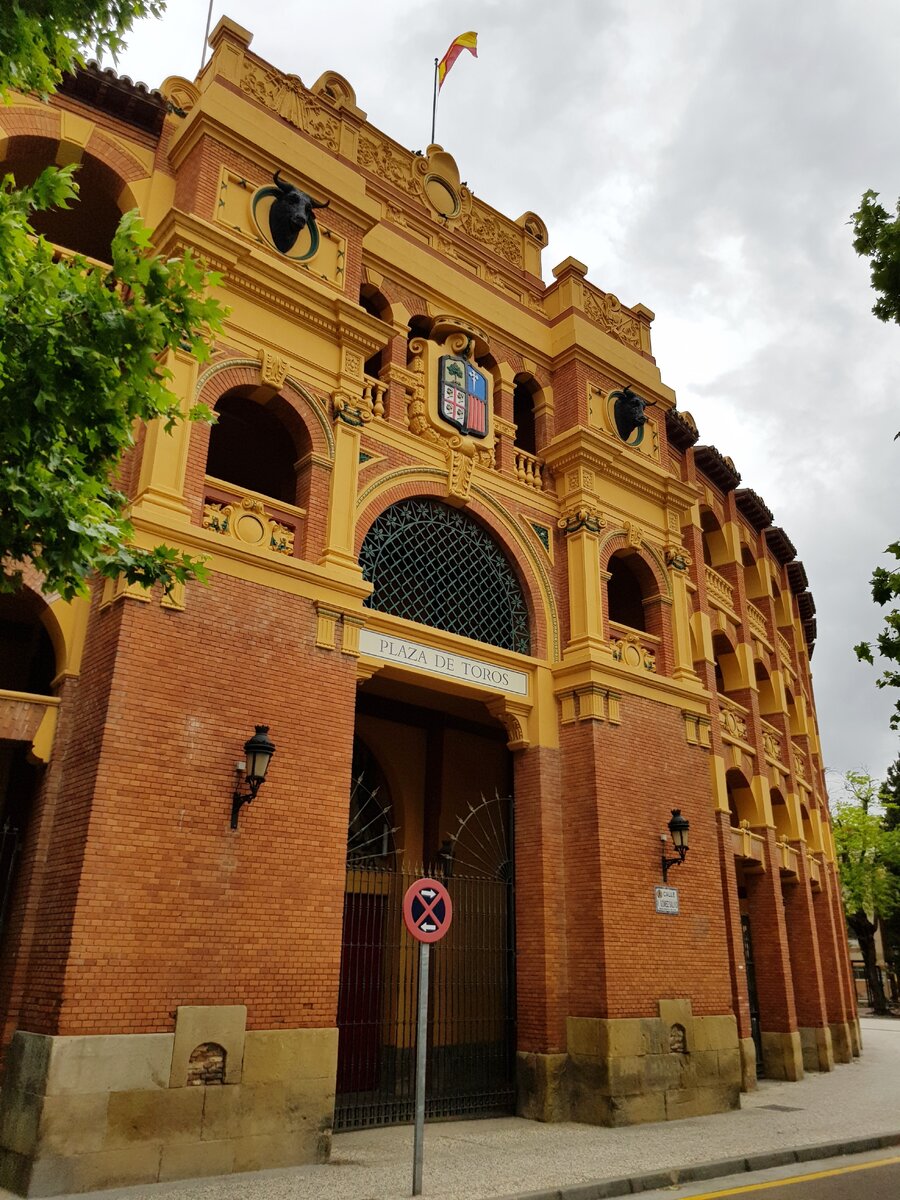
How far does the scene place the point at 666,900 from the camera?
1276cm

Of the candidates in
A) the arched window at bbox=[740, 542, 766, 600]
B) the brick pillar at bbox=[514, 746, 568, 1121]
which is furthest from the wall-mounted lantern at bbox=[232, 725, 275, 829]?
the arched window at bbox=[740, 542, 766, 600]

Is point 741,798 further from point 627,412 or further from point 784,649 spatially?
point 627,412

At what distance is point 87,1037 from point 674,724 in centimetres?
923

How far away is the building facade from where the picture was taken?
332 inches

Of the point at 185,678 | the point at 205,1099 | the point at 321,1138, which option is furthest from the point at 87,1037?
the point at 185,678

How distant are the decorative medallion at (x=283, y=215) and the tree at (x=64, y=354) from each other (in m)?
4.99

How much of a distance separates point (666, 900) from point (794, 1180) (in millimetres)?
4585

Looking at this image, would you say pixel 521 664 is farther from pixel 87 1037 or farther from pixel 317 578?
pixel 87 1037

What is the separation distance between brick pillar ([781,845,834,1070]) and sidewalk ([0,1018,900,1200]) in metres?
5.73

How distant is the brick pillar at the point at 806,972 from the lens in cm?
1873

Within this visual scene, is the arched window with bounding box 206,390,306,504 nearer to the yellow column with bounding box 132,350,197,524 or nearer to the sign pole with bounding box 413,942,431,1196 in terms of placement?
the yellow column with bounding box 132,350,197,524

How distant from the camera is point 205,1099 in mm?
8219

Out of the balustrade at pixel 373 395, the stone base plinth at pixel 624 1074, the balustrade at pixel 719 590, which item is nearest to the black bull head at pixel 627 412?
the balustrade at pixel 373 395

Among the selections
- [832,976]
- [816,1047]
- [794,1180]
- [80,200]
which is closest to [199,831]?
[794,1180]
